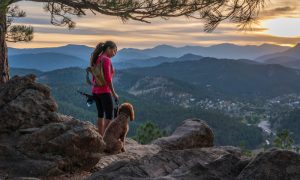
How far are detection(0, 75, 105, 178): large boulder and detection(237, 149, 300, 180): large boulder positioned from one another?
534 centimetres

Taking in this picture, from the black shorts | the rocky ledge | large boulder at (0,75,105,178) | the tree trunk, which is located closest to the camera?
the rocky ledge

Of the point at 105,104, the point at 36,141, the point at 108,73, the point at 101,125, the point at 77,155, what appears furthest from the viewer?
the point at 101,125

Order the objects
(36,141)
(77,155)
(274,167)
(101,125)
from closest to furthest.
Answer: (274,167) → (36,141) → (77,155) → (101,125)

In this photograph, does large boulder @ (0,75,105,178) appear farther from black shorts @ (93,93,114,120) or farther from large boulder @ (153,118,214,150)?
large boulder @ (153,118,214,150)

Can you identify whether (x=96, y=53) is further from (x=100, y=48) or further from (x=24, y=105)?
(x=24, y=105)

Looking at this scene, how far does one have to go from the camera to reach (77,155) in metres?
9.31

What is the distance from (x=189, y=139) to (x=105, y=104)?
11.2 ft

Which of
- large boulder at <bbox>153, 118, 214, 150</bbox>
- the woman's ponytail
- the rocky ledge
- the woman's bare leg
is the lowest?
large boulder at <bbox>153, 118, 214, 150</bbox>

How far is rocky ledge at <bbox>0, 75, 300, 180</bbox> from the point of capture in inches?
Result: 172

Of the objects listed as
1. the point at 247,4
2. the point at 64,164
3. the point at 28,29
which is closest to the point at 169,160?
the point at 64,164

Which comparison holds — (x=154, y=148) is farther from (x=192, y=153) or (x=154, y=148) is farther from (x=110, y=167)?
(x=110, y=167)

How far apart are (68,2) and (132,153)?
5.76 metres

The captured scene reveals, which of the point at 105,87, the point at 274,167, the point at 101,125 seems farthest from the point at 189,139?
the point at 274,167

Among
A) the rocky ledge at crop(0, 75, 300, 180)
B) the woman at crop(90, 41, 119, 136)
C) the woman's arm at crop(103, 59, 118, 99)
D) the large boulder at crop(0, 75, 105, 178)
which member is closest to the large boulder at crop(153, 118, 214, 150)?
the rocky ledge at crop(0, 75, 300, 180)
